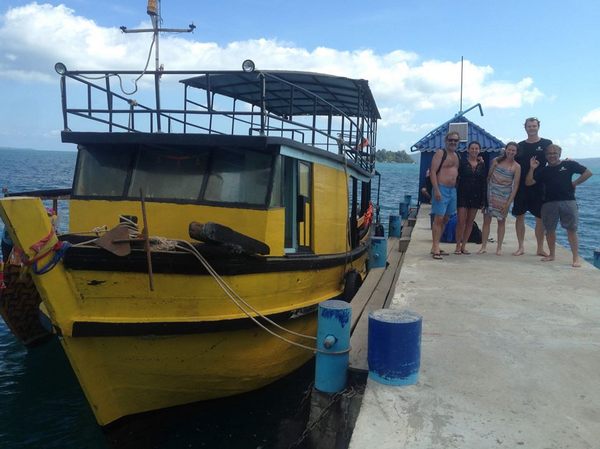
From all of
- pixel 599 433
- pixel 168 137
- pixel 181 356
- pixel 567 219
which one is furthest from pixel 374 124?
pixel 599 433

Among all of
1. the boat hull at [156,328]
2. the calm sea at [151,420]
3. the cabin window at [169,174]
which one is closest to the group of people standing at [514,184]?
the boat hull at [156,328]

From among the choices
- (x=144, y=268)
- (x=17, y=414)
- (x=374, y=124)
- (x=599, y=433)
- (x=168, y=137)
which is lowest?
(x=17, y=414)

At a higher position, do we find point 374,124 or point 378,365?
point 374,124

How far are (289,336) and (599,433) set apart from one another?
319 centimetres

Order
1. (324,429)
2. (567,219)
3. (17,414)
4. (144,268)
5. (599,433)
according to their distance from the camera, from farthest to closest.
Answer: (567,219), (17,414), (144,268), (324,429), (599,433)

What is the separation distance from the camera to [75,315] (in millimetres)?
4285

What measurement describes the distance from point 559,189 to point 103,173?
589 centimetres

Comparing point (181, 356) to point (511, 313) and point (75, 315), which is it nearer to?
point (75, 315)

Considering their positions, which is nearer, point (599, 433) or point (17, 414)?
point (599, 433)

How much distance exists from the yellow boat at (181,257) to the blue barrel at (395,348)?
1.09m

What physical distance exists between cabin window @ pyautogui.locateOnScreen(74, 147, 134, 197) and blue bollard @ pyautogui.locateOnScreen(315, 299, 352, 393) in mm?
2881

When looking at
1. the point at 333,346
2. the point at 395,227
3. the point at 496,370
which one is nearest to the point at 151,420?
the point at 333,346

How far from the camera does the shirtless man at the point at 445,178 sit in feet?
22.9

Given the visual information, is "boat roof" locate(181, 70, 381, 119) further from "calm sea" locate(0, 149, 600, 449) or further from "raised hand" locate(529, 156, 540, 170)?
"calm sea" locate(0, 149, 600, 449)
